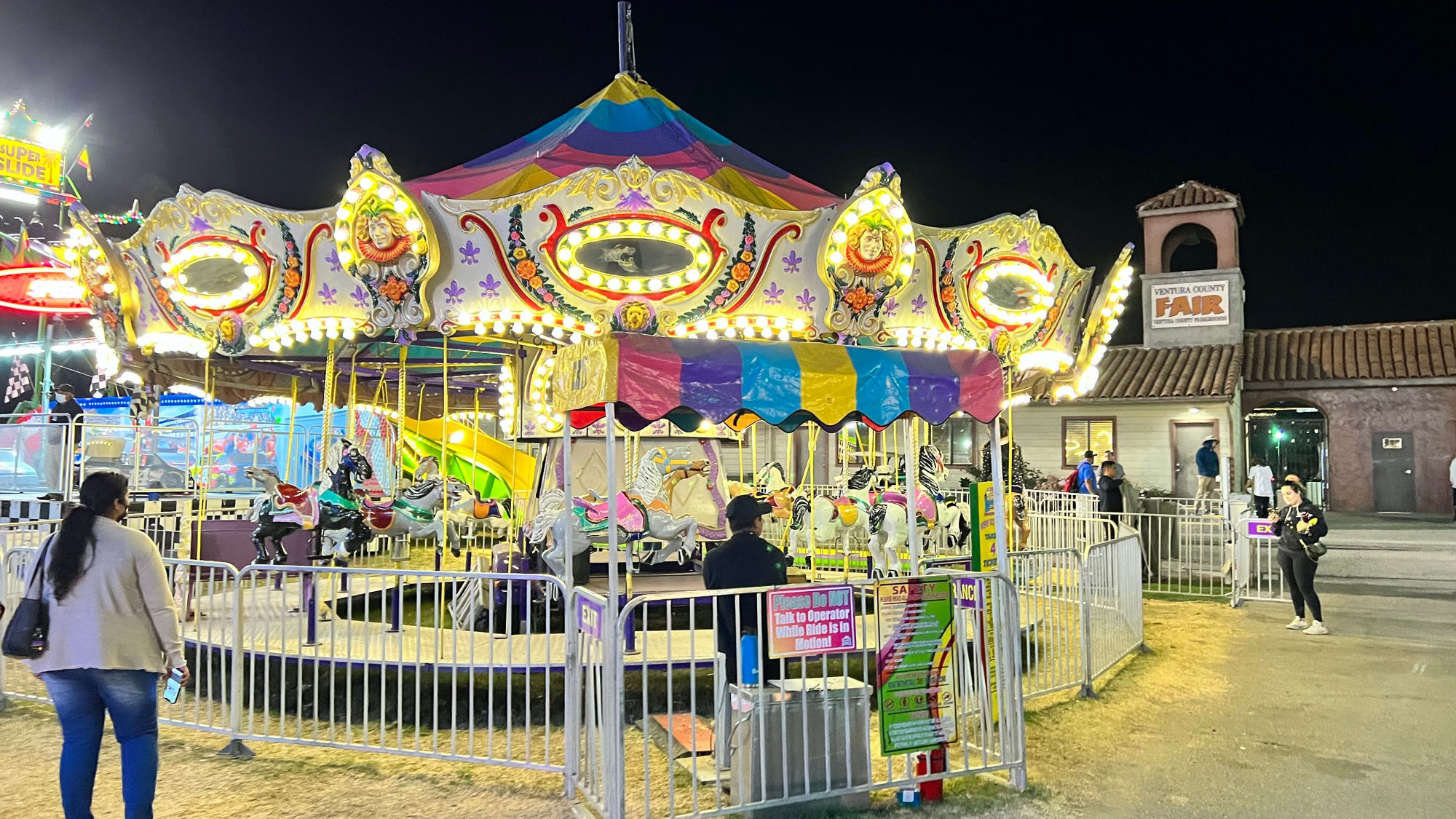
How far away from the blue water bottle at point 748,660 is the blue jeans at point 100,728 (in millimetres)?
2704

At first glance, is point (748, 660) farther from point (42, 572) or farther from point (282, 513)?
point (282, 513)

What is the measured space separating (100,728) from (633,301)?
14.0ft

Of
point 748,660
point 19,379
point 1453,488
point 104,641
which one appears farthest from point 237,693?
point 19,379

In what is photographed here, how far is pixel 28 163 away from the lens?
27375mm

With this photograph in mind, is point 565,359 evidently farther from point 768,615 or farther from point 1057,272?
point 1057,272

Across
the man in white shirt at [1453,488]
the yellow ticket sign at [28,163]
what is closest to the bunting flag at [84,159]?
the yellow ticket sign at [28,163]

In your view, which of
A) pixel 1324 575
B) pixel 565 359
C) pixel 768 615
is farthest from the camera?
pixel 1324 575

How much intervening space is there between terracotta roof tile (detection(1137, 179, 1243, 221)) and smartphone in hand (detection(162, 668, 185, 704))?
78.4 feet

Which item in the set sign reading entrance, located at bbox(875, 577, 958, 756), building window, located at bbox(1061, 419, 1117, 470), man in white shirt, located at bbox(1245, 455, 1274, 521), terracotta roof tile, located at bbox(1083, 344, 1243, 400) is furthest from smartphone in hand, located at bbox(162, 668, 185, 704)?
building window, located at bbox(1061, 419, 1117, 470)

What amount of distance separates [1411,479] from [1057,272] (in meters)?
18.5

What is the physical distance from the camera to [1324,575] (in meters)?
14.1

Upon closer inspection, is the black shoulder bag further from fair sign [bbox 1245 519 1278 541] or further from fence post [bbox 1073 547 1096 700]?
fair sign [bbox 1245 519 1278 541]

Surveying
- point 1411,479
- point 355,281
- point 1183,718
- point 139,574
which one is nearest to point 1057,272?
point 1183,718

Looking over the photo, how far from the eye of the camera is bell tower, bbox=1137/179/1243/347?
22.5 meters
